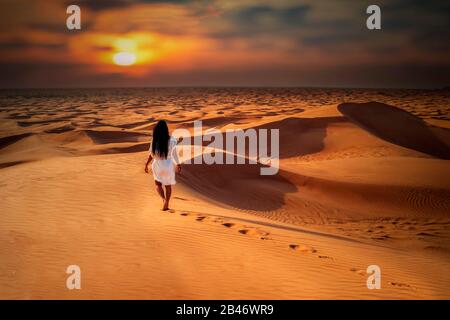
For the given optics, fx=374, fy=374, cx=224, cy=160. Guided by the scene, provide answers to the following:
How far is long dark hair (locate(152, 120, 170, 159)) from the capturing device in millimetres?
6734

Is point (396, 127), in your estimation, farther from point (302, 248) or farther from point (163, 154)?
point (163, 154)

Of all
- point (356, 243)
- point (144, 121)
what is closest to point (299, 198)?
point (356, 243)

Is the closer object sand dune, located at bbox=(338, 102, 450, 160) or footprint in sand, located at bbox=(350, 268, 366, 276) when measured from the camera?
footprint in sand, located at bbox=(350, 268, 366, 276)

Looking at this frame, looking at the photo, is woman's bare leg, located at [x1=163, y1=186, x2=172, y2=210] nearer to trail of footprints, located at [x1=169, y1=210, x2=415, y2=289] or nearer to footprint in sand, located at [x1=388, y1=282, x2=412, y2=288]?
trail of footprints, located at [x1=169, y1=210, x2=415, y2=289]

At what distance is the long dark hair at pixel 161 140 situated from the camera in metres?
6.73

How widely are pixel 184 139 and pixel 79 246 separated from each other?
16.5 meters

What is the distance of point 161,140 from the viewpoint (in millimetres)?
6781

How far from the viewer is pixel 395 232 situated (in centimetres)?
893

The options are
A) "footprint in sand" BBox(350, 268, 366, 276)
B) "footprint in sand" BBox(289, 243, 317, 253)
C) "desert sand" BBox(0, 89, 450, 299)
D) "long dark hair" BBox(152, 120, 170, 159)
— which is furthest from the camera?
"long dark hair" BBox(152, 120, 170, 159)

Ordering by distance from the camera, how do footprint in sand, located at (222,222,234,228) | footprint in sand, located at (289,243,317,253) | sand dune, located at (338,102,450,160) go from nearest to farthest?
1. footprint in sand, located at (289,243,317,253)
2. footprint in sand, located at (222,222,234,228)
3. sand dune, located at (338,102,450,160)

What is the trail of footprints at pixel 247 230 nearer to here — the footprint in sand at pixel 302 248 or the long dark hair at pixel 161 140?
the footprint in sand at pixel 302 248

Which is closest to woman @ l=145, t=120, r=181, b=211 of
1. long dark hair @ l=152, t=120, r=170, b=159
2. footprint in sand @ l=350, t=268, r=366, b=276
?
long dark hair @ l=152, t=120, r=170, b=159

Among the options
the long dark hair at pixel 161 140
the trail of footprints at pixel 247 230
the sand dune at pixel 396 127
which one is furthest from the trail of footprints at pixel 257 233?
the sand dune at pixel 396 127

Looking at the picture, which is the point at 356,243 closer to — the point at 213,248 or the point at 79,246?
the point at 213,248
